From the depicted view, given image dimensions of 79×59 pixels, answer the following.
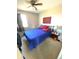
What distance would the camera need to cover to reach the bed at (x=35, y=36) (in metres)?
1.20

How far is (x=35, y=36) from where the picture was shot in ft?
4.04

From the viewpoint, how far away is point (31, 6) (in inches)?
48.3

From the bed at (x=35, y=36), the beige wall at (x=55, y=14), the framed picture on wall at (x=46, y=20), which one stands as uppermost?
the beige wall at (x=55, y=14)

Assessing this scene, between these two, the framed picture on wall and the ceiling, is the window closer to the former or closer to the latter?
the ceiling

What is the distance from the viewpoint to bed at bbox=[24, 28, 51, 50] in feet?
3.93

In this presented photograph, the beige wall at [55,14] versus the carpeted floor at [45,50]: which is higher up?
the beige wall at [55,14]

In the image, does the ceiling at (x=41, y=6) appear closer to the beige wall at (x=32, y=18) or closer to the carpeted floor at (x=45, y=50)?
the beige wall at (x=32, y=18)

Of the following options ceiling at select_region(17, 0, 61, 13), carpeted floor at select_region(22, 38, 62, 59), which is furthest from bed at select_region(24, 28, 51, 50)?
ceiling at select_region(17, 0, 61, 13)

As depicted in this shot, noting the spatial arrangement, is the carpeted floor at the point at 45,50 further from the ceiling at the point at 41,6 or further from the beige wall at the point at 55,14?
the ceiling at the point at 41,6

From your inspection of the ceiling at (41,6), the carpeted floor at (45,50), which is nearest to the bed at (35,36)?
the carpeted floor at (45,50)
